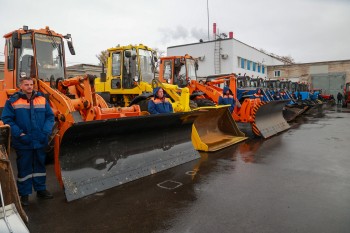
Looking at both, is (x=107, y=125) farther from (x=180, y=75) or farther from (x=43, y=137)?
(x=180, y=75)

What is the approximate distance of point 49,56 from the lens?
22.2 feet

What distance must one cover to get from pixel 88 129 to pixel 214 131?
4.76m

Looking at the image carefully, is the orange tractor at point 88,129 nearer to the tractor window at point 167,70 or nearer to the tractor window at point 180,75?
the tractor window at point 180,75

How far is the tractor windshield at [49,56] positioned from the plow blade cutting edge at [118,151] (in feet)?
8.74

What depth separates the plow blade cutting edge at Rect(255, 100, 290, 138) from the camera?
32.7 ft

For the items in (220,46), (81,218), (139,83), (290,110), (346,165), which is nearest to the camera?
(81,218)

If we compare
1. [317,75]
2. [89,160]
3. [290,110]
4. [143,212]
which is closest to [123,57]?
[89,160]

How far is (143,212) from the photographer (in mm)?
3910

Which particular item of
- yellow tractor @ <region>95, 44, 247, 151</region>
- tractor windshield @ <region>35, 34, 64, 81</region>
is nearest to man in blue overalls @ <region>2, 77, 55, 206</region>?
tractor windshield @ <region>35, 34, 64, 81</region>

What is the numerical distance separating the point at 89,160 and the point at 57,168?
0.50 meters

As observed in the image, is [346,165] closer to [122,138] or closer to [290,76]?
[122,138]

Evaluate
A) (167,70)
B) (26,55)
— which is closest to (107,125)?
(26,55)

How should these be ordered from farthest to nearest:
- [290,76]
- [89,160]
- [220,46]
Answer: [290,76]
[220,46]
[89,160]

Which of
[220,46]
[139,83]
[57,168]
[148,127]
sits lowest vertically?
[57,168]
